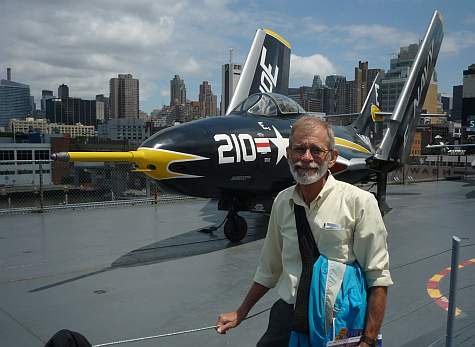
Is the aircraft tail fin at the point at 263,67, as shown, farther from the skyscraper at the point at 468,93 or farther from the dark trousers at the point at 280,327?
the skyscraper at the point at 468,93

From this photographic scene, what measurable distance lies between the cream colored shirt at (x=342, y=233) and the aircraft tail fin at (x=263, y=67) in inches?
450

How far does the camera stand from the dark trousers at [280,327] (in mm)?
2596

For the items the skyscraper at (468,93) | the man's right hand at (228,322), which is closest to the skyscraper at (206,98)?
the skyscraper at (468,93)

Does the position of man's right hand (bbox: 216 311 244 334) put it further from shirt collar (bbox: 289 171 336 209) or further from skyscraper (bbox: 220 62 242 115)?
skyscraper (bbox: 220 62 242 115)

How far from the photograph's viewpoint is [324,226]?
2391mm

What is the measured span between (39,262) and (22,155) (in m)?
92.7

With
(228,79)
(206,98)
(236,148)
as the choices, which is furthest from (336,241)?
(206,98)

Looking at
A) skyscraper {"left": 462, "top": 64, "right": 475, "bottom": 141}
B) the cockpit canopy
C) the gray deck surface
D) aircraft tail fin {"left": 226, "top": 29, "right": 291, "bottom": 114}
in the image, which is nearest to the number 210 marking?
the cockpit canopy

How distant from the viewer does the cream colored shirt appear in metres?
2.34

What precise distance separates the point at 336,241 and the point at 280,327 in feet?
2.20

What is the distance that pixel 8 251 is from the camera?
8227 mm

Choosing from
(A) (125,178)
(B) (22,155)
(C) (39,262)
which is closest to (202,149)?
(C) (39,262)

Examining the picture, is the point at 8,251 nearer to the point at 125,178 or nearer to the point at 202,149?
the point at 202,149

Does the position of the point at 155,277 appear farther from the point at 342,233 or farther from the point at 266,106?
the point at 342,233
